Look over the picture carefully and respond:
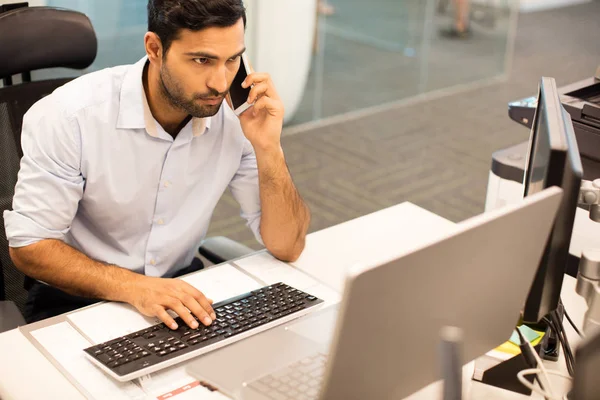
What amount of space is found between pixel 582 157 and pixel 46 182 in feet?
4.42

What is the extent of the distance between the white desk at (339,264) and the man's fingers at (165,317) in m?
0.21

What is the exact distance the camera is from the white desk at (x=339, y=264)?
1.37m

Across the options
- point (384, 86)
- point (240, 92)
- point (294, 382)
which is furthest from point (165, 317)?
point (384, 86)

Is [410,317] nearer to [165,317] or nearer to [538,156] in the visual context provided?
[538,156]

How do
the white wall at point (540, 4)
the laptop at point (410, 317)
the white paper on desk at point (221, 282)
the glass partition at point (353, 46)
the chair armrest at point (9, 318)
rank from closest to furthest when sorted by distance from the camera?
the laptop at point (410, 317), the chair armrest at point (9, 318), the white paper on desk at point (221, 282), the glass partition at point (353, 46), the white wall at point (540, 4)

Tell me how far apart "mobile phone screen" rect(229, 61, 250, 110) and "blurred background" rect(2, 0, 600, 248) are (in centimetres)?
156

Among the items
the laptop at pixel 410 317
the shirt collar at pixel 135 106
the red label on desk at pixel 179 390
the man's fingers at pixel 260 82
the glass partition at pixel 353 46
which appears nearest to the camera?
the laptop at pixel 410 317

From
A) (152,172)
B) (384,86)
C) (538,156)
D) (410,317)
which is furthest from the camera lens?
(384,86)

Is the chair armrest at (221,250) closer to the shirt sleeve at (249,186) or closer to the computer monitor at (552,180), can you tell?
the shirt sleeve at (249,186)

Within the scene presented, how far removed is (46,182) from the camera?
5.56 feet

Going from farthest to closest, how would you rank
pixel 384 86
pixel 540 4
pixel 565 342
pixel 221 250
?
pixel 540 4 < pixel 384 86 < pixel 221 250 < pixel 565 342

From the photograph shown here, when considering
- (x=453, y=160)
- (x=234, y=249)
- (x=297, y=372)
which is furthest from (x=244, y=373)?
(x=453, y=160)

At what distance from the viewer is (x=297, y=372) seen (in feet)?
4.36

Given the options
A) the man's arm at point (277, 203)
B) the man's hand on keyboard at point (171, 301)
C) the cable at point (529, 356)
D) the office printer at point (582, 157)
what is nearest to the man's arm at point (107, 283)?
the man's hand on keyboard at point (171, 301)
